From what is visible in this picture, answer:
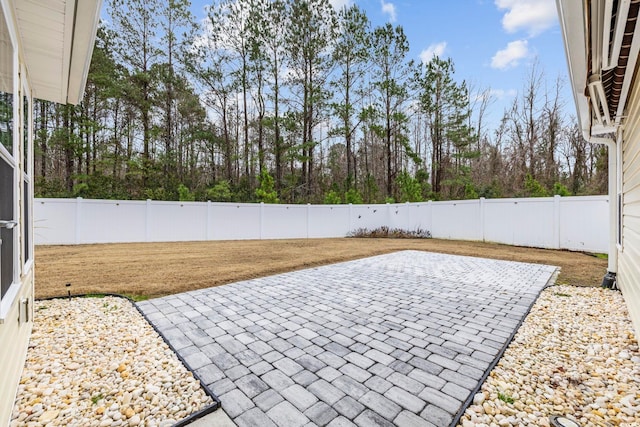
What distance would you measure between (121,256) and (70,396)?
20.0ft

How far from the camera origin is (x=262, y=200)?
13.0 meters

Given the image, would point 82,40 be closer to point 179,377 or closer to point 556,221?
point 179,377

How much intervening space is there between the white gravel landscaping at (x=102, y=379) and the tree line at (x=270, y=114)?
10227 mm

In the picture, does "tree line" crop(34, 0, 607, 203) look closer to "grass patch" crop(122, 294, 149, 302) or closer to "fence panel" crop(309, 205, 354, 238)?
"fence panel" crop(309, 205, 354, 238)

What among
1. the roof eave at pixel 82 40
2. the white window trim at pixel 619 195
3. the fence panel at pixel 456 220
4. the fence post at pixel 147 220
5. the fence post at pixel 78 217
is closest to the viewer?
the roof eave at pixel 82 40

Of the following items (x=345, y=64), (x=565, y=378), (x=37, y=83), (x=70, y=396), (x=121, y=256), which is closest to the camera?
(x=70, y=396)

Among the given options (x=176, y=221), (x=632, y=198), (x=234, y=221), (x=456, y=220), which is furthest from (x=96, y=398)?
(x=456, y=220)

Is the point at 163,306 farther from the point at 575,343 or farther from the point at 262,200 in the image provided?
the point at 262,200

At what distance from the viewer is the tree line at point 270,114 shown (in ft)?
39.0

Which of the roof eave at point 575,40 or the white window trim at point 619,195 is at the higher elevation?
the roof eave at point 575,40

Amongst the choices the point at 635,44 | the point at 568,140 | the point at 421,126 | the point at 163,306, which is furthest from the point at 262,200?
the point at 568,140

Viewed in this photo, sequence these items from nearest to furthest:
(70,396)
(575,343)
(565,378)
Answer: (70,396) < (565,378) < (575,343)

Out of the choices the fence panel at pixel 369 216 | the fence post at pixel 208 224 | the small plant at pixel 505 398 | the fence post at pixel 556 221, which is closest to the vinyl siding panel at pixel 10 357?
the small plant at pixel 505 398

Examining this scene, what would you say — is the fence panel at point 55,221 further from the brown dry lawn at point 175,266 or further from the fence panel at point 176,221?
the fence panel at point 176,221
